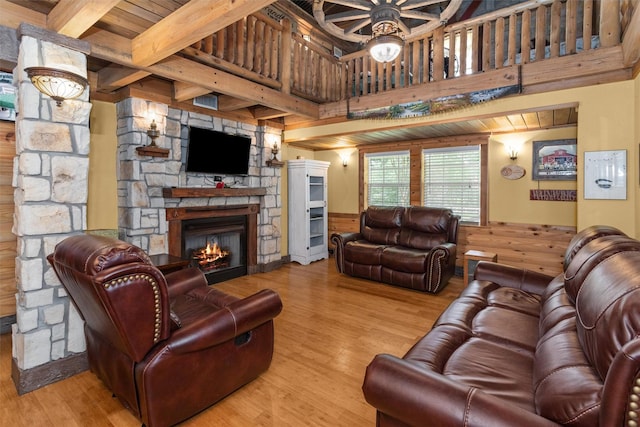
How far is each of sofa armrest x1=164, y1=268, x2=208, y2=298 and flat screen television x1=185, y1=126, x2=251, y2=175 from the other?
186cm

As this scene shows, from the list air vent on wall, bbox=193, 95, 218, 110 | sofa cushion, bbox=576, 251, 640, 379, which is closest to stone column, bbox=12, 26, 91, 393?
air vent on wall, bbox=193, 95, 218, 110

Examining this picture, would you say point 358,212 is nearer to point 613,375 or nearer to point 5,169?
point 5,169

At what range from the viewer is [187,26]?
230 cm

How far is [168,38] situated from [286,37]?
212cm

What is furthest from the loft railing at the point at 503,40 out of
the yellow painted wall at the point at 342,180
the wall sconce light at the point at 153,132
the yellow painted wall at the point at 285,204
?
the wall sconce light at the point at 153,132

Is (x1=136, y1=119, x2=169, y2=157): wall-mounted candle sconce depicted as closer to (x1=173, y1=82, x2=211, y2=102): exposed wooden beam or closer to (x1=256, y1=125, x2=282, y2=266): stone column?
(x1=173, y1=82, x2=211, y2=102): exposed wooden beam

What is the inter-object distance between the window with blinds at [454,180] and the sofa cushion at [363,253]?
152 cm

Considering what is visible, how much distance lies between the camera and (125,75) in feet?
10.3

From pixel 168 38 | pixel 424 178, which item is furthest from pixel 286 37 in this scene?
pixel 424 178

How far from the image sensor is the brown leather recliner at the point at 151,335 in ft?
4.95

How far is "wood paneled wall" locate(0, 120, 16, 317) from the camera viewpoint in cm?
304

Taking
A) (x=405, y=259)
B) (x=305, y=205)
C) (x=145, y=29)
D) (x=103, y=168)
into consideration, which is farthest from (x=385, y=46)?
(x=103, y=168)

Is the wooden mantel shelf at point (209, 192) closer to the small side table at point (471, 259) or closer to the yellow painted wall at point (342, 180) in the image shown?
the yellow painted wall at point (342, 180)

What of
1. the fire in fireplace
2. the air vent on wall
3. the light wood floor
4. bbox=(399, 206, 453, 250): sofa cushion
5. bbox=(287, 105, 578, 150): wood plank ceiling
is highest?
the air vent on wall
